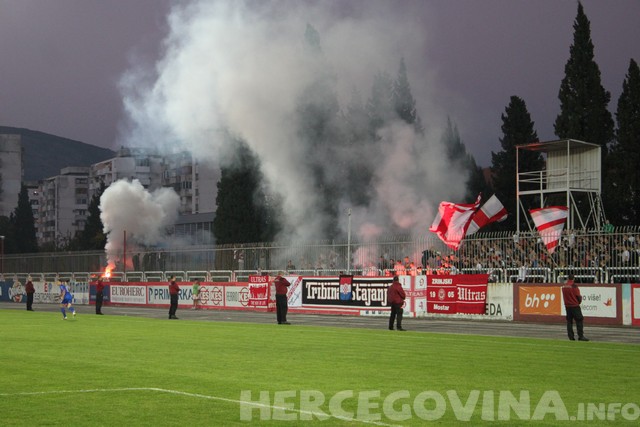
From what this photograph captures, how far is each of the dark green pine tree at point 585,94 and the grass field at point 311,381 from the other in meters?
28.0

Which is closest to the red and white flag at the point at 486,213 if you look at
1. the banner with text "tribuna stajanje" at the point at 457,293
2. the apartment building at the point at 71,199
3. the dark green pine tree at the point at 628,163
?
the banner with text "tribuna stajanje" at the point at 457,293

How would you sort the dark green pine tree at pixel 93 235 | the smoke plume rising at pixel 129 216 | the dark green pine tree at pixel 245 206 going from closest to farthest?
the dark green pine tree at pixel 245 206, the smoke plume rising at pixel 129 216, the dark green pine tree at pixel 93 235

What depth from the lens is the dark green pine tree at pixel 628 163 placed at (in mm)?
47031

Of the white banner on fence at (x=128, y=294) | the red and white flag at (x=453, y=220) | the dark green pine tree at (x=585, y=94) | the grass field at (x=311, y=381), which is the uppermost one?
the dark green pine tree at (x=585, y=94)

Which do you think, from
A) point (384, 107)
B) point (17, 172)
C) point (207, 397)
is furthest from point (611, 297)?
point (17, 172)

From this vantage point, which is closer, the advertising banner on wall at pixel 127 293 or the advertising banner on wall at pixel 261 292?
the advertising banner on wall at pixel 261 292

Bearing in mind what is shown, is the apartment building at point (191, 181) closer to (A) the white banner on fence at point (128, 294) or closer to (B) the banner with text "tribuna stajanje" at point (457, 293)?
(A) the white banner on fence at point (128, 294)

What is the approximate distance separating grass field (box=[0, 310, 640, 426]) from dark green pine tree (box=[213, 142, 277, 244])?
38260mm

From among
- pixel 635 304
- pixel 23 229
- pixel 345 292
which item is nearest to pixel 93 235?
pixel 23 229

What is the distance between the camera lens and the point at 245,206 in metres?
63.9

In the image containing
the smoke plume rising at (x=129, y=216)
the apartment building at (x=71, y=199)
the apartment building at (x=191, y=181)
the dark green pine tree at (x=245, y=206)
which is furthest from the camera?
the apartment building at (x=71, y=199)

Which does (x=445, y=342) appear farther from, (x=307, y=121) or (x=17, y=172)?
(x=17, y=172)

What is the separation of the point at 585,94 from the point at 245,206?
82.8 feet

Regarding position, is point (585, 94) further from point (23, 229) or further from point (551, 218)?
point (23, 229)
